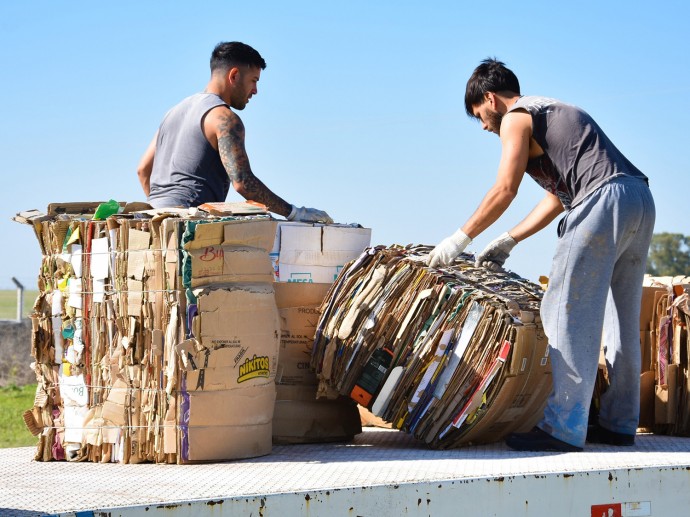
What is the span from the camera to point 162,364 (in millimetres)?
3396

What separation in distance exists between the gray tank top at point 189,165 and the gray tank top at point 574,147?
1.39 m

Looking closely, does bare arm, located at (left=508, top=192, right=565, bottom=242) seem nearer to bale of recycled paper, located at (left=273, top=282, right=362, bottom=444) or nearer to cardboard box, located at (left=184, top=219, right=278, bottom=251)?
bale of recycled paper, located at (left=273, top=282, right=362, bottom=444)

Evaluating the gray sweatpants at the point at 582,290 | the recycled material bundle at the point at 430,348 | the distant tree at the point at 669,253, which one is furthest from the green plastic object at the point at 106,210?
the distant tree at the point at 669,253

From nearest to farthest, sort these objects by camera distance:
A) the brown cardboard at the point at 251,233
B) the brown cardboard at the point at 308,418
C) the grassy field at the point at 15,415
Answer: the brown cardboard at the point at 251,233, the brown cardboard at the point at 308,418, the grassy field at the point at 15,415

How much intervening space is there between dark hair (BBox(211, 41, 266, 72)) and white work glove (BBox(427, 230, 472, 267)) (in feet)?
4.80

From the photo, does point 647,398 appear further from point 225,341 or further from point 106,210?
point 106,210

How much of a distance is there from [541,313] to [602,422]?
1.90ft

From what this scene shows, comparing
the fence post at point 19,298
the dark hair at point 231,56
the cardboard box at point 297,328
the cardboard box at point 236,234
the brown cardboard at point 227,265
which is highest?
the dark hair at point 231,56

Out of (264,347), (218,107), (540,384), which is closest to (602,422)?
(540,384)

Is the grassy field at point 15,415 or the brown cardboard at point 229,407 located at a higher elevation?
the brown cardboard at point 229,407

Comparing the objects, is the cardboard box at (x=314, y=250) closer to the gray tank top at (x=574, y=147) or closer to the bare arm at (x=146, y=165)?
the gray tank top at (x=574, y=147)

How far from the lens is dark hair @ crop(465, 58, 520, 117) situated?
414 cm


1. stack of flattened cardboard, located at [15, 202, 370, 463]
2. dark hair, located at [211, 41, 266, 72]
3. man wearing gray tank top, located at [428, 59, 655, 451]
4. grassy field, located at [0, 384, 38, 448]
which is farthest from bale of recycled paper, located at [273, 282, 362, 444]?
grassy field, located at [0, 384, 38, 448]

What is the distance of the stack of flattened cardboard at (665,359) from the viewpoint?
4297 millimetres
